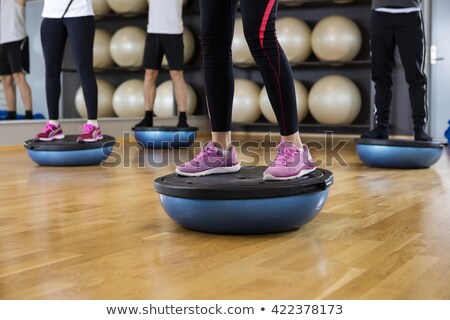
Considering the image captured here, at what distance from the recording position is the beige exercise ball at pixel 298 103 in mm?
5246

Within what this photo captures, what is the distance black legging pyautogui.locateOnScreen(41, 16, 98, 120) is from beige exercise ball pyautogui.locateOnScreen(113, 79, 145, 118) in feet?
6.65

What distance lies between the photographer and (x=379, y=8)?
340 centimetres

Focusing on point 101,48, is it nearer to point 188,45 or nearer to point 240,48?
point 188,45

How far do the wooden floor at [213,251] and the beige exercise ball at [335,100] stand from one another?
2.49 m

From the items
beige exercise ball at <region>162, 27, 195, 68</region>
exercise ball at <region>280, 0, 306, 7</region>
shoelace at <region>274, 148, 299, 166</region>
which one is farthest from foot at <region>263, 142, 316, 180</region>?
beige exercise ball at <region>162, 27, 195, 68</region>

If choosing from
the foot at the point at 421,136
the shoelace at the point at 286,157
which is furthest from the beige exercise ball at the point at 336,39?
the shoelace at the point at 286,157

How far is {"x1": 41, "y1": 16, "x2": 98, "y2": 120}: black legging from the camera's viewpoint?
3.43 meters

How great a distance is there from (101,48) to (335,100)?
2111 millimetres

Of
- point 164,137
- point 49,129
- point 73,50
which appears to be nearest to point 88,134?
point 49,129

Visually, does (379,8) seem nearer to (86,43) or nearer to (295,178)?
(86,43)

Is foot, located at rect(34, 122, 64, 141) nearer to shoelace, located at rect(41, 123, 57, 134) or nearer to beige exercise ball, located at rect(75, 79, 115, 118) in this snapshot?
shoelace, located at rect(41, 123, 57, 134)

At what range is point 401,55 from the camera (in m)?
3.40

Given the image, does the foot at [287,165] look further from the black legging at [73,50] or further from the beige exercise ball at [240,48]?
the beige exercise ball at [240,48]
